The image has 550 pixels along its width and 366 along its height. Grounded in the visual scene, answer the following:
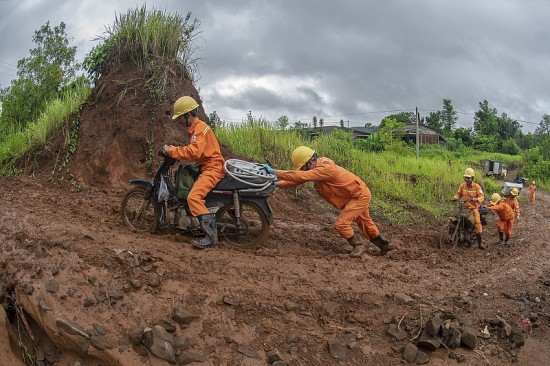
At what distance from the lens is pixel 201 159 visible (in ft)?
21.3

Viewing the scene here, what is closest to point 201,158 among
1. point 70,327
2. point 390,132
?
point 70,327

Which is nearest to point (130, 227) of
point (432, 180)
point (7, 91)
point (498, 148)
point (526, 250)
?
point (526, 250)

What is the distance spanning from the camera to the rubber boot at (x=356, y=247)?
23.4 feet

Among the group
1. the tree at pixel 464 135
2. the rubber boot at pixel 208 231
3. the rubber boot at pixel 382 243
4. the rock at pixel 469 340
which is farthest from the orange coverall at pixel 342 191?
the tree at pixel 464 135

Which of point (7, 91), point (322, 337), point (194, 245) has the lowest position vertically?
point (322, 337)

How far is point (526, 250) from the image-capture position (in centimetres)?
998

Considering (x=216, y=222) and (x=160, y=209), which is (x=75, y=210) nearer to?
→ (x=160, y=209)

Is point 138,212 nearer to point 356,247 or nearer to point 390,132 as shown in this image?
point 356,247

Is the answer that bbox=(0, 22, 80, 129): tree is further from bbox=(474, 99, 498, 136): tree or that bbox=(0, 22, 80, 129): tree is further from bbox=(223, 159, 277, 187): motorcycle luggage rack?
bbox=(474, 99, 498, 136): tree

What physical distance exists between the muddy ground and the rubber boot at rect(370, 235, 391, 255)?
550 mm

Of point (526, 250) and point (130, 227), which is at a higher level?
point (130, 227)

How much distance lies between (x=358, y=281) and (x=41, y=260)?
3.38 metres

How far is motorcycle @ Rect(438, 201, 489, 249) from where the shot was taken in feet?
32.0

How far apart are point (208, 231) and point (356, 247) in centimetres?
210
